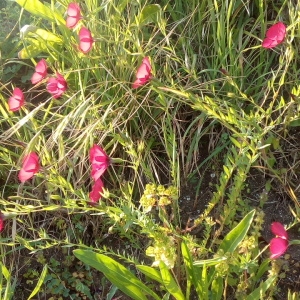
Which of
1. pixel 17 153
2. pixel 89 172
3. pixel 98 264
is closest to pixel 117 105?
pixel 89 172

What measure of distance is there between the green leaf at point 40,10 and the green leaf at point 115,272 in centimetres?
70

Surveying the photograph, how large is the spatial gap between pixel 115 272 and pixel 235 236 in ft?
0.95

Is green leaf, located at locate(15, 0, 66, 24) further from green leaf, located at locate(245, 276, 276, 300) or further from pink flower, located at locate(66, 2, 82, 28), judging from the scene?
green leaf, located at locate(245, 276, 276, 300)

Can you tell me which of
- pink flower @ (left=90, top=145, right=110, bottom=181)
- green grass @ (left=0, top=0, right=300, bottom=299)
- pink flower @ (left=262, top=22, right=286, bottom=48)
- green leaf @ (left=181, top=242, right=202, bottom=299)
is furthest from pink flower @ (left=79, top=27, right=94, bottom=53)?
green leaf @ (left=181, top=242, right=202, bottom=299)

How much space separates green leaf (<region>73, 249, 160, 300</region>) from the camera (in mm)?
1335

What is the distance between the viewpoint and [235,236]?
52.6 inches

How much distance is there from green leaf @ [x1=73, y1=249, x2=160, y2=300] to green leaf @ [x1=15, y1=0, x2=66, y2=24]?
70 centimetres

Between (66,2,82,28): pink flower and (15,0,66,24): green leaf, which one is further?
(15,0,66,24): green leaf

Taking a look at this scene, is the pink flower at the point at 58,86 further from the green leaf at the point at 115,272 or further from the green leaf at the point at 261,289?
the green leaf at the point at 261,289

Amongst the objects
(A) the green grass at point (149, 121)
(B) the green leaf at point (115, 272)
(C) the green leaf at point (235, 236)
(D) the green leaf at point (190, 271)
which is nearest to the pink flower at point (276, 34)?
(A) the green grass at point (149, 121)

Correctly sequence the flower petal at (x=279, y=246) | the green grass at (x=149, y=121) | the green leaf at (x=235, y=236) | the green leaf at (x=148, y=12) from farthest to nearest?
the green leaf at (x=148, y=12) < the green grass at (x=149, y=121) < the green leaf at (x=235, y=236) < the flower petal at (x=279, y=246)

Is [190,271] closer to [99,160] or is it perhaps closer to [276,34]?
[99,160]

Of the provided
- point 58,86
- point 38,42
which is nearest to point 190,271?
point 58,86

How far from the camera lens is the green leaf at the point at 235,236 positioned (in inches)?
52.1
